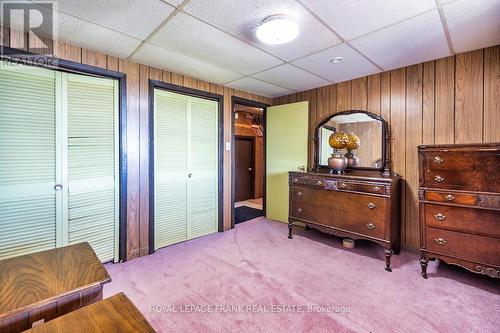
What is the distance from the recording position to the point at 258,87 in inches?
149

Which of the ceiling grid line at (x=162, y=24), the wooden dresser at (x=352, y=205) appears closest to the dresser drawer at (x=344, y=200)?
the wooden dresser at (x=352, y=205)

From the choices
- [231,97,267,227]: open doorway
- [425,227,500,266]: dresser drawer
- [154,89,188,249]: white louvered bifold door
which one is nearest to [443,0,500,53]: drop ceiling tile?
[425,227,500,266]: dresser drawer

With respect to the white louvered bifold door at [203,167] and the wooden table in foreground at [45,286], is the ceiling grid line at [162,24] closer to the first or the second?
the white louvered bifold door at [203,167]

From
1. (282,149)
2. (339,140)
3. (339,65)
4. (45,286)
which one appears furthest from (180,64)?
(45,286)

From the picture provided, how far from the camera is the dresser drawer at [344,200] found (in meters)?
2.62

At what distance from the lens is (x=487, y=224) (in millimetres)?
2021

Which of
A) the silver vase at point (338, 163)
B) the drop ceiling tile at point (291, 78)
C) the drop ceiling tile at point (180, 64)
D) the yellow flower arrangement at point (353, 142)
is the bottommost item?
the silver vase at point (338, 163)

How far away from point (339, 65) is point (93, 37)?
Answer: 8.71 feet

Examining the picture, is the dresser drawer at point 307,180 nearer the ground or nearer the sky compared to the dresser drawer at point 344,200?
nearer the sky

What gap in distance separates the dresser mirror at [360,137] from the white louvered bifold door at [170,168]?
7.20 ft

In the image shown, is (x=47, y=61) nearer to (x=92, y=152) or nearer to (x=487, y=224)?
(x=92, y=152)

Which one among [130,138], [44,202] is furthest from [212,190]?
[44,202]

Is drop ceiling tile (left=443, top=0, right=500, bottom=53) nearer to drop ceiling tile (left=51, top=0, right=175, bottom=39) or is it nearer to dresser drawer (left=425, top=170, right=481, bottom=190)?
dresser drawer (left=425, top=170, right=481, bottom=190)

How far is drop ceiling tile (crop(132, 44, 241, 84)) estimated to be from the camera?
8.14 ft
